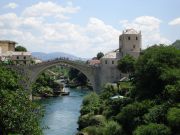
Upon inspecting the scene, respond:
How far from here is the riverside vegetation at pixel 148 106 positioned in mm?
32219

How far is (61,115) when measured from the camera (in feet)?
184

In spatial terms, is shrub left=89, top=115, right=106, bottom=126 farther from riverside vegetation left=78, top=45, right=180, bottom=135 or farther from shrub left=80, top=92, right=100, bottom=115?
shrub left=80, top=92, right=100, bottom=115

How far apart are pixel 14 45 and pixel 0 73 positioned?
247 feet

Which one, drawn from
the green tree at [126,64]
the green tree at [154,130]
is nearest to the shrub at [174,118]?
the green tree at [154,130]

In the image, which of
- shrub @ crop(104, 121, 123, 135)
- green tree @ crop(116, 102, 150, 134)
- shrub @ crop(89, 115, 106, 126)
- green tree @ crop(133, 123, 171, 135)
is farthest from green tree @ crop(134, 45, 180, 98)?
green tree @ crop(133, 123, 171, 135)

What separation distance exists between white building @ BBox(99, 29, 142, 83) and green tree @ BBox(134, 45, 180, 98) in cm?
2499

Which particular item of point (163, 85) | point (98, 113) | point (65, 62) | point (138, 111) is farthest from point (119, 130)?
point (65, 62)

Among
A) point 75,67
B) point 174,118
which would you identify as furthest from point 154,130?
point 75,67

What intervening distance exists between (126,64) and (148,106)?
24500 mm

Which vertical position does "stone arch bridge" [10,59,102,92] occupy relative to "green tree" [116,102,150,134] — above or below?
above

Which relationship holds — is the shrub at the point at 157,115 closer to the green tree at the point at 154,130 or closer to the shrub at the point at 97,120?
the green tree at the point at 154,130

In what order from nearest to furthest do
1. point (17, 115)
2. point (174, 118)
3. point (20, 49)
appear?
1. point (17, 115)
2. point (174, 118)
3. point (20, 49)

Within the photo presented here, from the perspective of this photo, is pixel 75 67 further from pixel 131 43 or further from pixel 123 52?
pixel 131 43

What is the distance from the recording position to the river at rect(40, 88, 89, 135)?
150 feet
